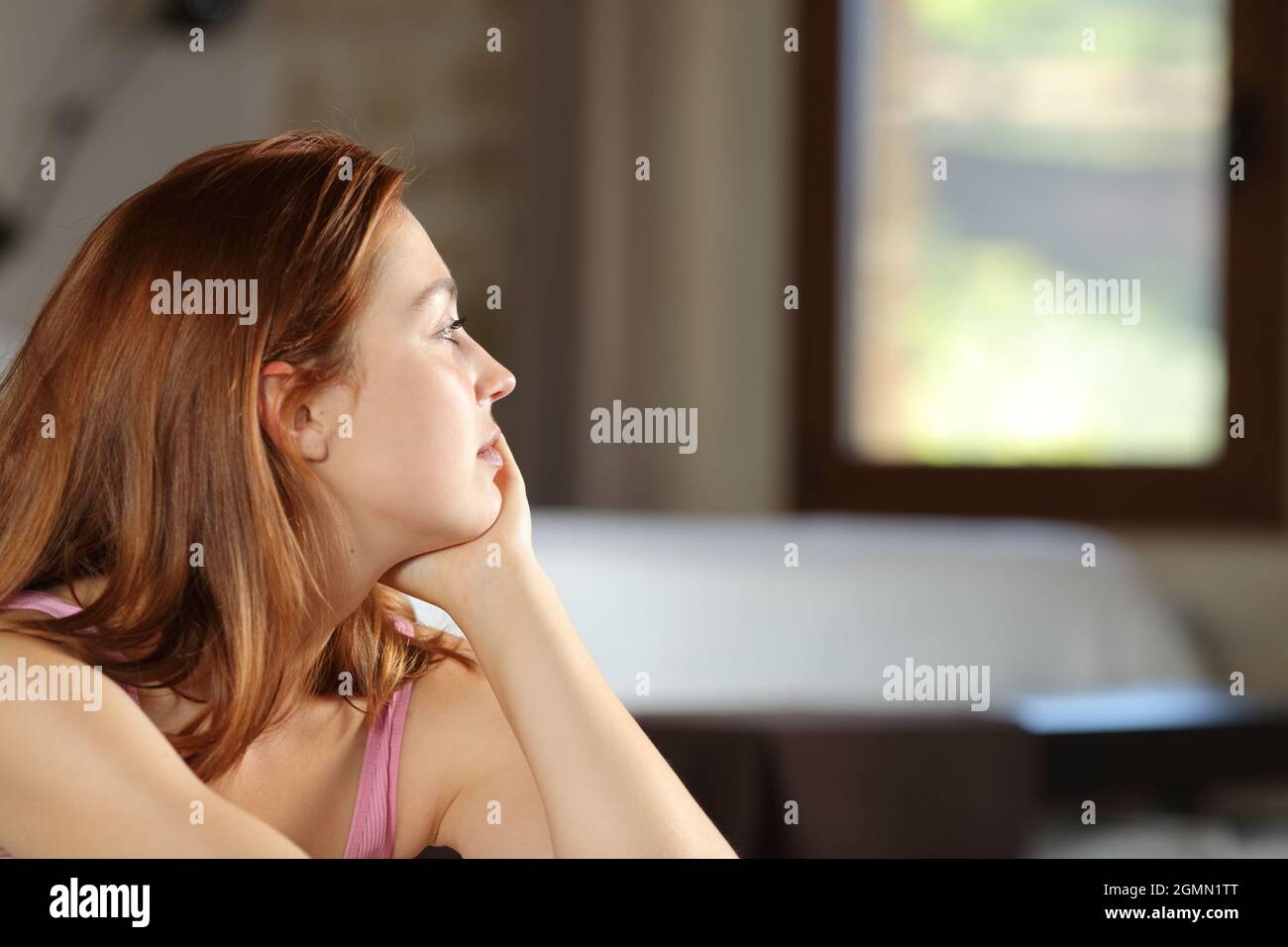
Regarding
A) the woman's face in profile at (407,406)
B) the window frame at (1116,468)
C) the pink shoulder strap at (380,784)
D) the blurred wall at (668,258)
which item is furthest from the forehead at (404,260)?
the window frame at (1116,468)

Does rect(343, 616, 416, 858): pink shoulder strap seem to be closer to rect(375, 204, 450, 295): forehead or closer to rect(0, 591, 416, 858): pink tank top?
rect(0, 591, 416, 858): pink tank top

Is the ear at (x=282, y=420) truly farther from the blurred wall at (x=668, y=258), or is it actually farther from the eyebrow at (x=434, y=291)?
the blurred wall at (x=668, y=258)

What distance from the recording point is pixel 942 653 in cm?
104

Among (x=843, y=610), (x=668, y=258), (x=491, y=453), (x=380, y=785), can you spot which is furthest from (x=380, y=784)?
(x=668, y=258)

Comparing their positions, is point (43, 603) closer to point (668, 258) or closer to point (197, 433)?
point (197, 433)

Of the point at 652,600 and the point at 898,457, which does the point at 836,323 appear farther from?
the point at 652,600

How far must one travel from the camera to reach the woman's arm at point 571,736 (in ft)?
1.12

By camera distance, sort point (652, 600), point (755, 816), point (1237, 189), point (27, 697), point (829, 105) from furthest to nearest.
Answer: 1. point (829, 105)
2. point (1237, 189)
3. point (652, 600)
4. point (755, 816)
5. point (27, 697)

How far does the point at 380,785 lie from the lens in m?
0.37

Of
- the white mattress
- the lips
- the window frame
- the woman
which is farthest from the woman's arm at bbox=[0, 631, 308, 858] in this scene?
the window frame

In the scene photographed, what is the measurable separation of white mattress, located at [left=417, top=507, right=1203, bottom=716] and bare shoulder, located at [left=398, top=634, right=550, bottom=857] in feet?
1.20

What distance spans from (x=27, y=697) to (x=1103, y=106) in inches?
86.3

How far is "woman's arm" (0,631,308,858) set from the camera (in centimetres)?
31
